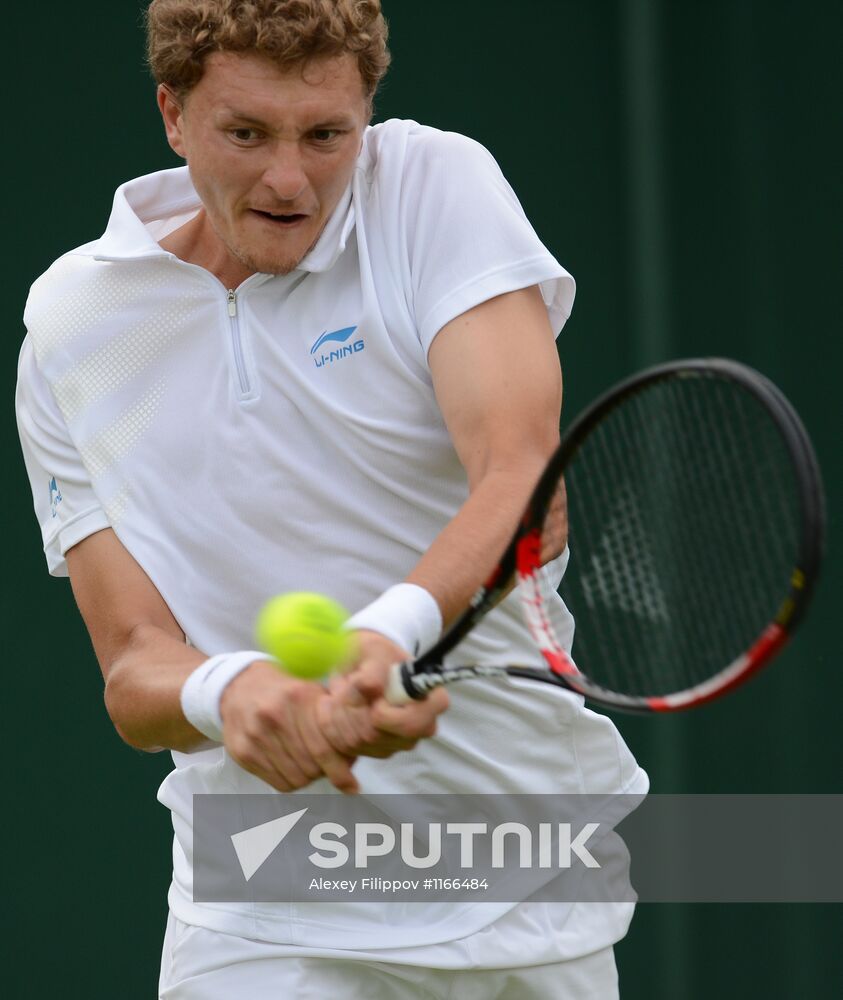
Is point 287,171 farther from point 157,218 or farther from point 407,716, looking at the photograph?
point 407,716

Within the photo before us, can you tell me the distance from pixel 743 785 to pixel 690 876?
24cm

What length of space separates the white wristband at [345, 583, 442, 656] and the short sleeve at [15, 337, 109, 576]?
1.95ft

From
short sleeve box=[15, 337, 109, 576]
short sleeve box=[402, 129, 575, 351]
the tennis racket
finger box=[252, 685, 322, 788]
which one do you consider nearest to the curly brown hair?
short sleeve box=[402, 129, 575, 351]

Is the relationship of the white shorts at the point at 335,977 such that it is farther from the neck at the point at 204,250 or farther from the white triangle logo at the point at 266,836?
the neck at the point at 204,250

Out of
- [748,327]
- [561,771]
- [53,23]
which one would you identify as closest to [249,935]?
[561,771]

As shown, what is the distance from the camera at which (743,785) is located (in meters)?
3.68

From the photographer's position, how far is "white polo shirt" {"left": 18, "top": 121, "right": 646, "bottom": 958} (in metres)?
2.23

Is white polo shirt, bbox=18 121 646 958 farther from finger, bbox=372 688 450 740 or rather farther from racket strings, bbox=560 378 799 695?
finger, bbox=372 688 450 740

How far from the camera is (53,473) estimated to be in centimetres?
246

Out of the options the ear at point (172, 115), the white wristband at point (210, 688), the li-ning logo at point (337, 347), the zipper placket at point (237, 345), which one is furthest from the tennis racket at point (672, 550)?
the ear at point (172, 115)

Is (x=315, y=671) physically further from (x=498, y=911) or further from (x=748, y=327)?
(x=748, y=327)

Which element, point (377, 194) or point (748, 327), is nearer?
point (377, 194)

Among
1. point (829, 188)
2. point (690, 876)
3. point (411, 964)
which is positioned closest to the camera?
point (411, 964)

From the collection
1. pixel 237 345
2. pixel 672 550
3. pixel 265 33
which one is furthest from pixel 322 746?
pixel 672 550
